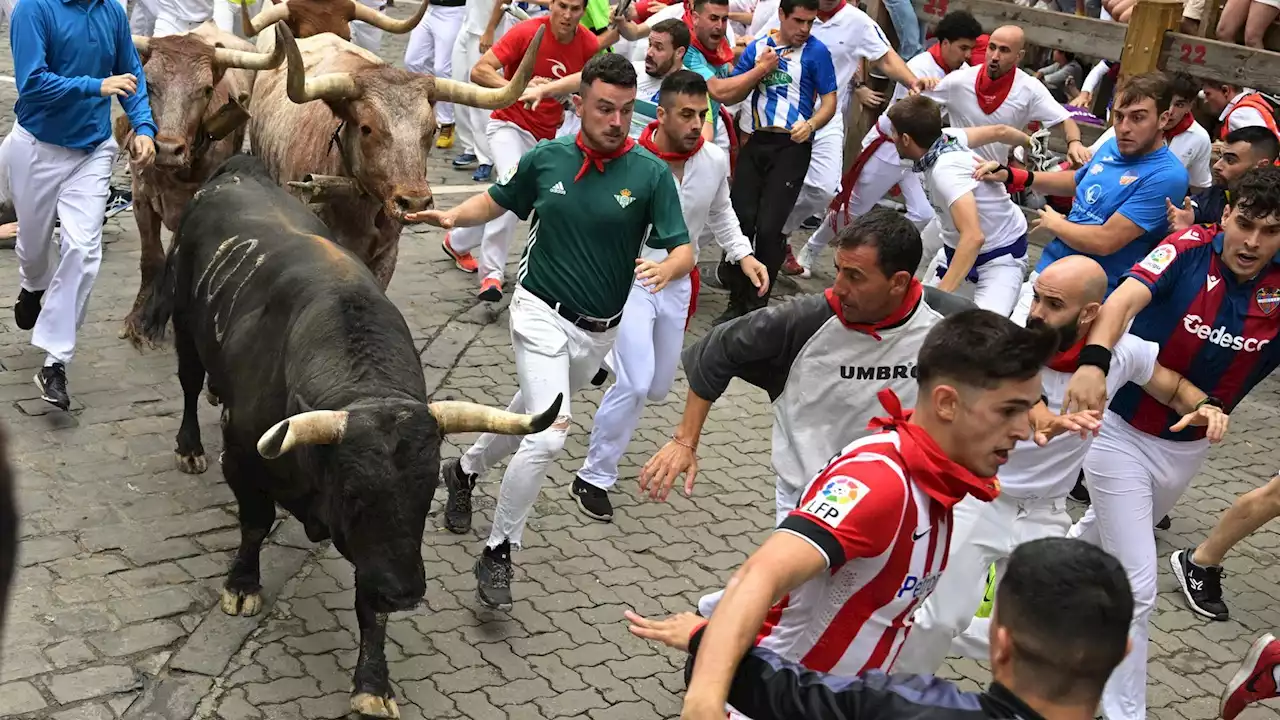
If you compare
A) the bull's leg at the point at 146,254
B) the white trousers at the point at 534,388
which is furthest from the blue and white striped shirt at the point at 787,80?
the bull's leg at the point at 146,254

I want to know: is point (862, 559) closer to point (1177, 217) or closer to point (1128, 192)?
point (1128, 192)

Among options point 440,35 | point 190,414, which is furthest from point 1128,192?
point 440,35

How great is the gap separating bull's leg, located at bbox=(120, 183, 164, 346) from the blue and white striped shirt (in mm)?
4428

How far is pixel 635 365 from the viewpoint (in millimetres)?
7398

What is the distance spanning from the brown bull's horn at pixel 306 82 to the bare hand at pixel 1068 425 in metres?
4.54

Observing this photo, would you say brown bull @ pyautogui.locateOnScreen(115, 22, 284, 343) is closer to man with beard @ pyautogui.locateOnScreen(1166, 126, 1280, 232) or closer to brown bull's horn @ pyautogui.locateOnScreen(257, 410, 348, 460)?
brown bull's horn @ pyautogui.locateOnScreen(257, 410, 348, 460)

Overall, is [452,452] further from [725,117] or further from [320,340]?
[725,117]

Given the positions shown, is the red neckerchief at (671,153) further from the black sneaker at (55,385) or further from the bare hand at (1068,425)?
the black sneaker at (55,385)

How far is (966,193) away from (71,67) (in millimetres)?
5123

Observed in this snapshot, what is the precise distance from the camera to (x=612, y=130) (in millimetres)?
6738

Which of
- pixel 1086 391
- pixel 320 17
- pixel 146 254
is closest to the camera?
pixel 1086 391

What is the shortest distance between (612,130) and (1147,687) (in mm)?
3634

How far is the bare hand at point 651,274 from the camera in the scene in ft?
21.0

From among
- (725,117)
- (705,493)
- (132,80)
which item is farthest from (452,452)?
(725,117)
